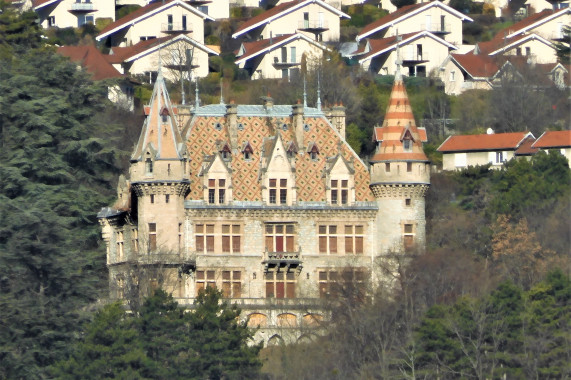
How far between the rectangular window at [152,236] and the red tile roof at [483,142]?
82.7 feet

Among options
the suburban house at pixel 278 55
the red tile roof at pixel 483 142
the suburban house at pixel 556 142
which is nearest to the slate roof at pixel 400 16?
the suburban house at pixel 278 55

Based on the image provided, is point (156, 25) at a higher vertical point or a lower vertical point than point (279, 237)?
higher

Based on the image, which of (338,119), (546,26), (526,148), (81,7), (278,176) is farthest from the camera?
(81,7)

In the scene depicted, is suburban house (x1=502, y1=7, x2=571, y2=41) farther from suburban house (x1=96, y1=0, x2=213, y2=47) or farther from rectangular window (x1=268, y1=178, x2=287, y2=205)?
rectangular window (x1=268, y1=178, x2=287, y2=205)

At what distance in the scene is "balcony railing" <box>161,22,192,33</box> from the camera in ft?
536

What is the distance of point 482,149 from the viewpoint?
14150 cm

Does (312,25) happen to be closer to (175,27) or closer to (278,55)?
(175,27)

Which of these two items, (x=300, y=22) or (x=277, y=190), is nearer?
(x=277, y=190)

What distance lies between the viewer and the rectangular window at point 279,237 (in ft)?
398

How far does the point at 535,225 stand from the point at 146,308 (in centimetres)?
2240

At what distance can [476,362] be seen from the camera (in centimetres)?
10388

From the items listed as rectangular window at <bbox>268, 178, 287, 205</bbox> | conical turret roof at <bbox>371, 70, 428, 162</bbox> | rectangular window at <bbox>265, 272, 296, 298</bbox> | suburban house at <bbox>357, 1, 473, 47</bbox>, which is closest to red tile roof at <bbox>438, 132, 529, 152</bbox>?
conical turret roof at <bbox>371, 70, 428, 162</bbox>

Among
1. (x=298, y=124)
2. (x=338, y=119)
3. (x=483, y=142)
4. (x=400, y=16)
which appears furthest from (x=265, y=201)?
(x=400, y=16)

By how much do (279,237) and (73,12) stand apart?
164 feet
